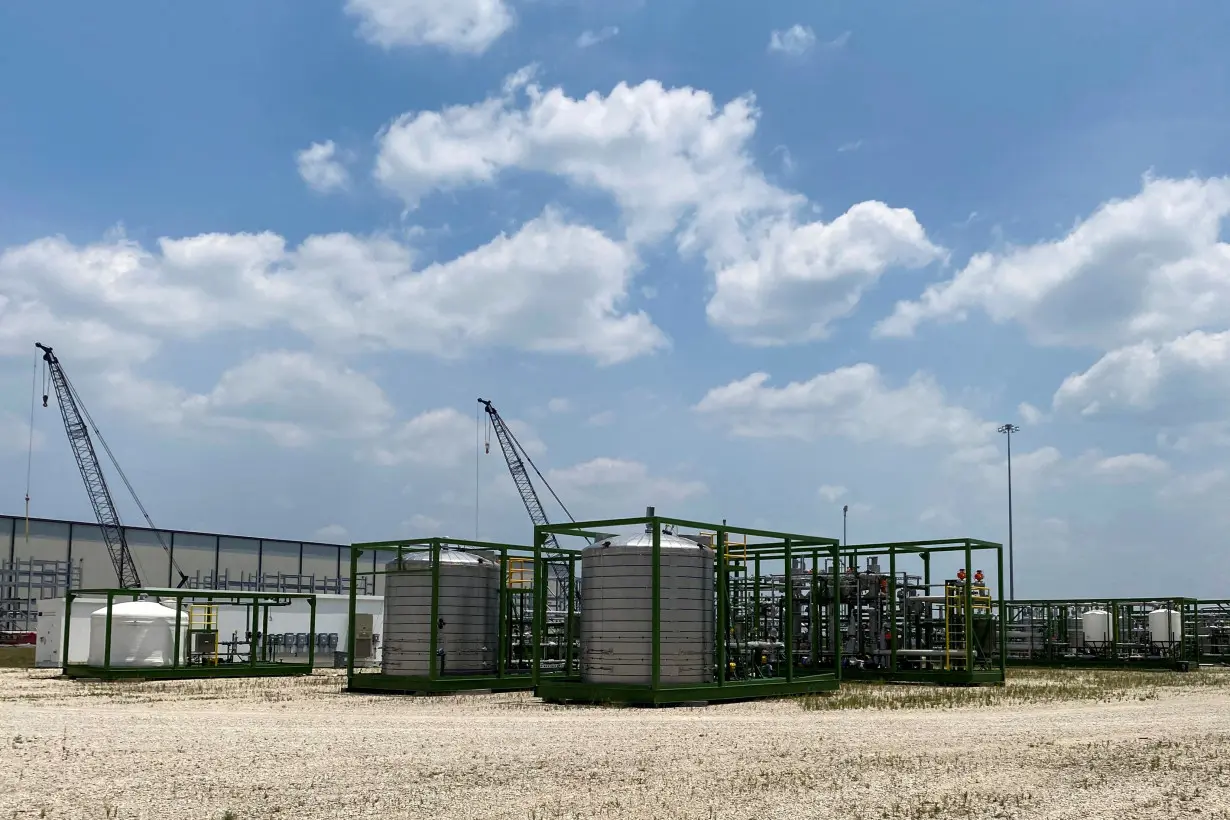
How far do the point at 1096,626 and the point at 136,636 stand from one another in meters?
38.3

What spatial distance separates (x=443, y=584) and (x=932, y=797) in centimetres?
1975

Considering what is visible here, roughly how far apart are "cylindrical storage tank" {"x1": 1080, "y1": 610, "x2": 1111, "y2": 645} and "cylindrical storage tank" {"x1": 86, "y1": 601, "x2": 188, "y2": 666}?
120 ft

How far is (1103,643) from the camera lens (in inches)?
2029

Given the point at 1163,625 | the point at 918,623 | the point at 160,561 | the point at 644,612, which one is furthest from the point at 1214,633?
the point at 160,561

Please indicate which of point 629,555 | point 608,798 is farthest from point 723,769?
point 629,555

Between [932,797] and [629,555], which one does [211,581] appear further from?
[932,797]

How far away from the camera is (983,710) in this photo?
25203 millimetres

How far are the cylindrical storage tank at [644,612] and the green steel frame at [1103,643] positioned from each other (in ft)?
77.2

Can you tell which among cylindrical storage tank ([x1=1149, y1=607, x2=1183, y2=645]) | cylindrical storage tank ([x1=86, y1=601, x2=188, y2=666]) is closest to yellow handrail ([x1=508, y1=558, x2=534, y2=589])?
cylindrical storage tank ([x1=86, y1=601, x2=188, y2=666])

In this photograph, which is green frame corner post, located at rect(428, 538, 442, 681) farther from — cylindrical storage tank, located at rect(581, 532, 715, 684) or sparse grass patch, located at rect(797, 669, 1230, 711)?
sparse grass patch, located at rect(797, 669, 1230, 711)

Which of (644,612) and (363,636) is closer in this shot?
(644,612)

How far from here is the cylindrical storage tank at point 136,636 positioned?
4019cm

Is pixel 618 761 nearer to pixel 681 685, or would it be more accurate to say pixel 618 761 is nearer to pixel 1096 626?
pixel 681 685

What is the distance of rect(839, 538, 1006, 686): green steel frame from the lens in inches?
1328
